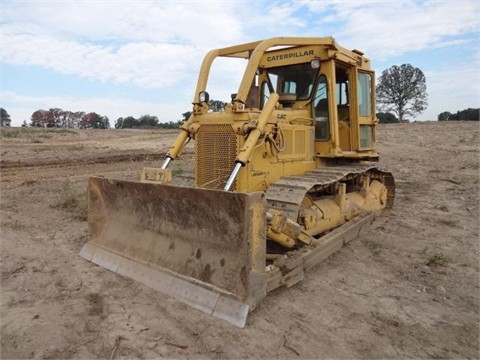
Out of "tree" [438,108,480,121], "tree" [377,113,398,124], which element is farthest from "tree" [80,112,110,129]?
"tree" [438,108,480,121]

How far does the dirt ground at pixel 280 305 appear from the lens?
142 inches

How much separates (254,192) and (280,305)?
48.4 inches

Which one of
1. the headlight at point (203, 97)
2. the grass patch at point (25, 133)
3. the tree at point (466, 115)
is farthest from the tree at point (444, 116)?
the headlight at point (203, 97)

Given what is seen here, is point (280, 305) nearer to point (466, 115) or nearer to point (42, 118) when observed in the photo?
point (466, 115)

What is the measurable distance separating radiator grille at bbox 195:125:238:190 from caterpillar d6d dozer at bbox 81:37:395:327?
15 millimetres

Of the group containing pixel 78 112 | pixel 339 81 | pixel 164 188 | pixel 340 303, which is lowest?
pixel 340 303

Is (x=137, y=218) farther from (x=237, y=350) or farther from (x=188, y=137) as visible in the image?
(x=237, y=350)

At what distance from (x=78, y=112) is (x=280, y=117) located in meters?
86.7

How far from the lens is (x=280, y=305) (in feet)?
14.5

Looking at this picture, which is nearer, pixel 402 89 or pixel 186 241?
pixel 186 241

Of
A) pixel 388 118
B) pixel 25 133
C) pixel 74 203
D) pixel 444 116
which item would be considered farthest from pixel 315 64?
pixel 444 116

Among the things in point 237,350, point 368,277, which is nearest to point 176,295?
point 237,350

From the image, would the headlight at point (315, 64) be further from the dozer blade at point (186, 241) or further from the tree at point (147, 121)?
the tree at point (147, 121)

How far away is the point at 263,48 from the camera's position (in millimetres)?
5871
